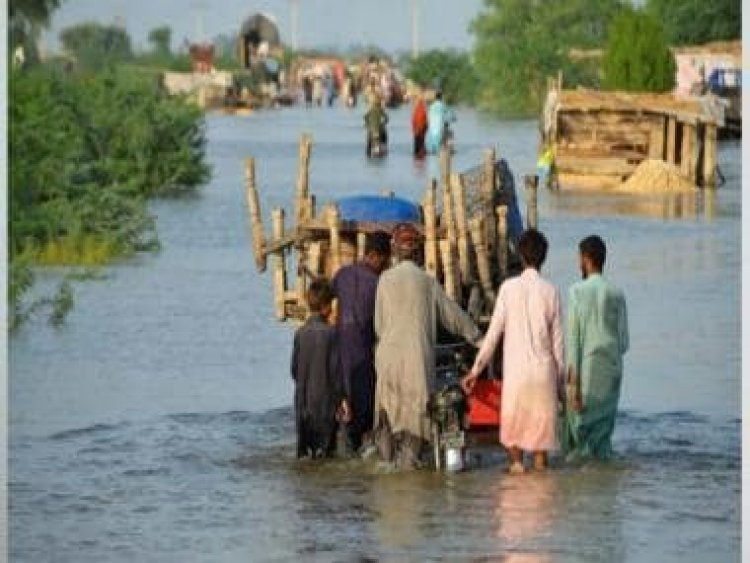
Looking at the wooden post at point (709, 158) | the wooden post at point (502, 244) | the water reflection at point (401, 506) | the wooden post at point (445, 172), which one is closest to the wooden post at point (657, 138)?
the wooden post at point (709, 158)

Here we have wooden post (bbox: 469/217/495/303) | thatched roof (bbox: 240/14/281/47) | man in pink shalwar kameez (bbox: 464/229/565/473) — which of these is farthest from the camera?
thatched roof (bbox: 240/14/281/47)

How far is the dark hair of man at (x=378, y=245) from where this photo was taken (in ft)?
39.0

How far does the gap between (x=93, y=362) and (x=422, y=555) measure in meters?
6.76

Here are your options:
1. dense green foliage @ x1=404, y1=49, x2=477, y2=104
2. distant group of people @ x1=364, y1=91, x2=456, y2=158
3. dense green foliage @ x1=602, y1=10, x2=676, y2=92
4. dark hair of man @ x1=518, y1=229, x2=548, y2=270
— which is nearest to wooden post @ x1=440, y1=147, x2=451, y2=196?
dark hair of man @ x1=518, y1=229, x2=548, y2=270

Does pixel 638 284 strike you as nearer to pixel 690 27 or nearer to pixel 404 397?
pixel 404 397

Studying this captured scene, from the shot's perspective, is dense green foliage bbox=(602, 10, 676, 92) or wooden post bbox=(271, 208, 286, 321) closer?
wooden post bbox=(271, 208, 286, 321)

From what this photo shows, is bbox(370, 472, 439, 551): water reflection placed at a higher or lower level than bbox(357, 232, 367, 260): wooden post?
lower

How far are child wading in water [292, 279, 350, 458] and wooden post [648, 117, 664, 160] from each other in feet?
67.6

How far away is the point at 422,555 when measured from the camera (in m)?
10.0

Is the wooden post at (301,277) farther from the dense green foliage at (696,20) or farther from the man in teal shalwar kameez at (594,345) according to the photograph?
the dense green foliage at (696,20)

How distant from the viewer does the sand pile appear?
30.5 meters

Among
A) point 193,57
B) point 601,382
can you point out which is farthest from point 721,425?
point 193,57

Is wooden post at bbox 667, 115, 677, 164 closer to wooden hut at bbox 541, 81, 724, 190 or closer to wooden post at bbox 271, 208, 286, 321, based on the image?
wooden hut at bbox 541, 81, 724, 190

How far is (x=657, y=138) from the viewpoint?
32344 mm
